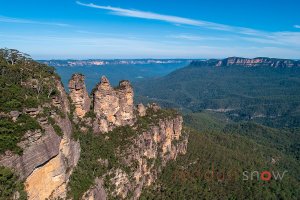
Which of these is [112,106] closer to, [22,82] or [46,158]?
[22,82]

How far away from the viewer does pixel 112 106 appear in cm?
6550

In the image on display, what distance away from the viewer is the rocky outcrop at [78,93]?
5803 cm

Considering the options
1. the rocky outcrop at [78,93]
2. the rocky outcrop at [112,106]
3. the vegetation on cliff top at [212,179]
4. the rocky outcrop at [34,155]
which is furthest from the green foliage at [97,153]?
the vegetation on cliff top at [212,179]

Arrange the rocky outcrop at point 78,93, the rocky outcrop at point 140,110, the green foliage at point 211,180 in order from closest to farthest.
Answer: the rocky outcrop at point 78,93
the green foliage at point 211,180
the rocky outcrop at point 140,110

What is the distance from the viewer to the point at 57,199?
133 ft

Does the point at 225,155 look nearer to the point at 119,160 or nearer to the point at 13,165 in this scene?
the point at 119,160

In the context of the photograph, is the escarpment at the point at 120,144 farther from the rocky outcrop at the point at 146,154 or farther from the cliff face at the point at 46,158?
the cliff face at the point at 46,158

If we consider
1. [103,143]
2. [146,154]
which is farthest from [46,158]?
[146,154]

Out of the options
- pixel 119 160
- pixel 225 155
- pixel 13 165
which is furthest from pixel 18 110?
pixel 225 155

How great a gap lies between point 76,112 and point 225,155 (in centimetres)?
5073

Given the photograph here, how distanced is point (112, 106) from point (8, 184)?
35068 mm

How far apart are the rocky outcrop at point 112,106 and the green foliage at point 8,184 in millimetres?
28489

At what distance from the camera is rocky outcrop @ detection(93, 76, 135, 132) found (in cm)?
6323

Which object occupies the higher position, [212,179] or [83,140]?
[83,140]
